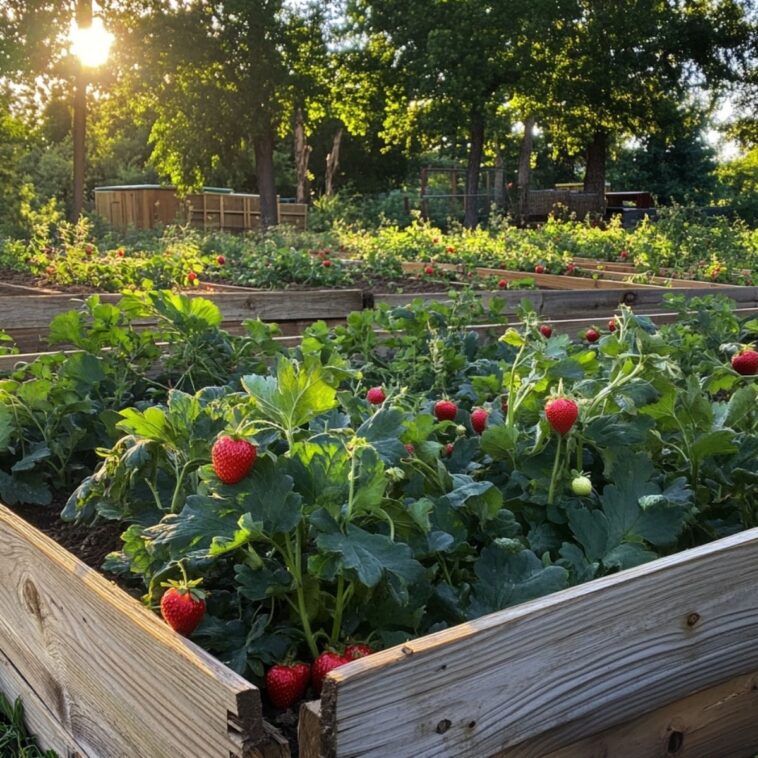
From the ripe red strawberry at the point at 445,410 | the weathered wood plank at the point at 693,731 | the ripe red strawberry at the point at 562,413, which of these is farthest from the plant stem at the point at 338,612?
the ripe red strawberry at the point at 445,410

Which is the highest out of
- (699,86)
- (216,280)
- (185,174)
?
(699,86)

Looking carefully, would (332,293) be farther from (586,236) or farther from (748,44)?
(748,44)

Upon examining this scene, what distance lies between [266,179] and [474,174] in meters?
5.84

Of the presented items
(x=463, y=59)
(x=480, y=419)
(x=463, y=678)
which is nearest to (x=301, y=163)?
(x=463, y=59)

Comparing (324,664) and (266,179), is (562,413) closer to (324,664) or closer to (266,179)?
(324,664)

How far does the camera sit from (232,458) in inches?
53.6

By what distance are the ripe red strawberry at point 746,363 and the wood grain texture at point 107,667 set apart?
1677mm

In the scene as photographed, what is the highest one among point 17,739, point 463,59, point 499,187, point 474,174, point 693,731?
point 463,59

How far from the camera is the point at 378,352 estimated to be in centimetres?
401

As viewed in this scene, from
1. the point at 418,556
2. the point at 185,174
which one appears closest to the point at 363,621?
the point at 418,556

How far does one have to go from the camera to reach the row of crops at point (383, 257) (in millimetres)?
7859

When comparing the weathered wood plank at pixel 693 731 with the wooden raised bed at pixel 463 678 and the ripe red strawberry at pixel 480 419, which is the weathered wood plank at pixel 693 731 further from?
the ripe red strawberry at pixel 480 419

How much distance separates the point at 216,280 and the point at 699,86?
76.7ft

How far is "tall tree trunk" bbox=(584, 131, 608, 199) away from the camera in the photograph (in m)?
27.4
